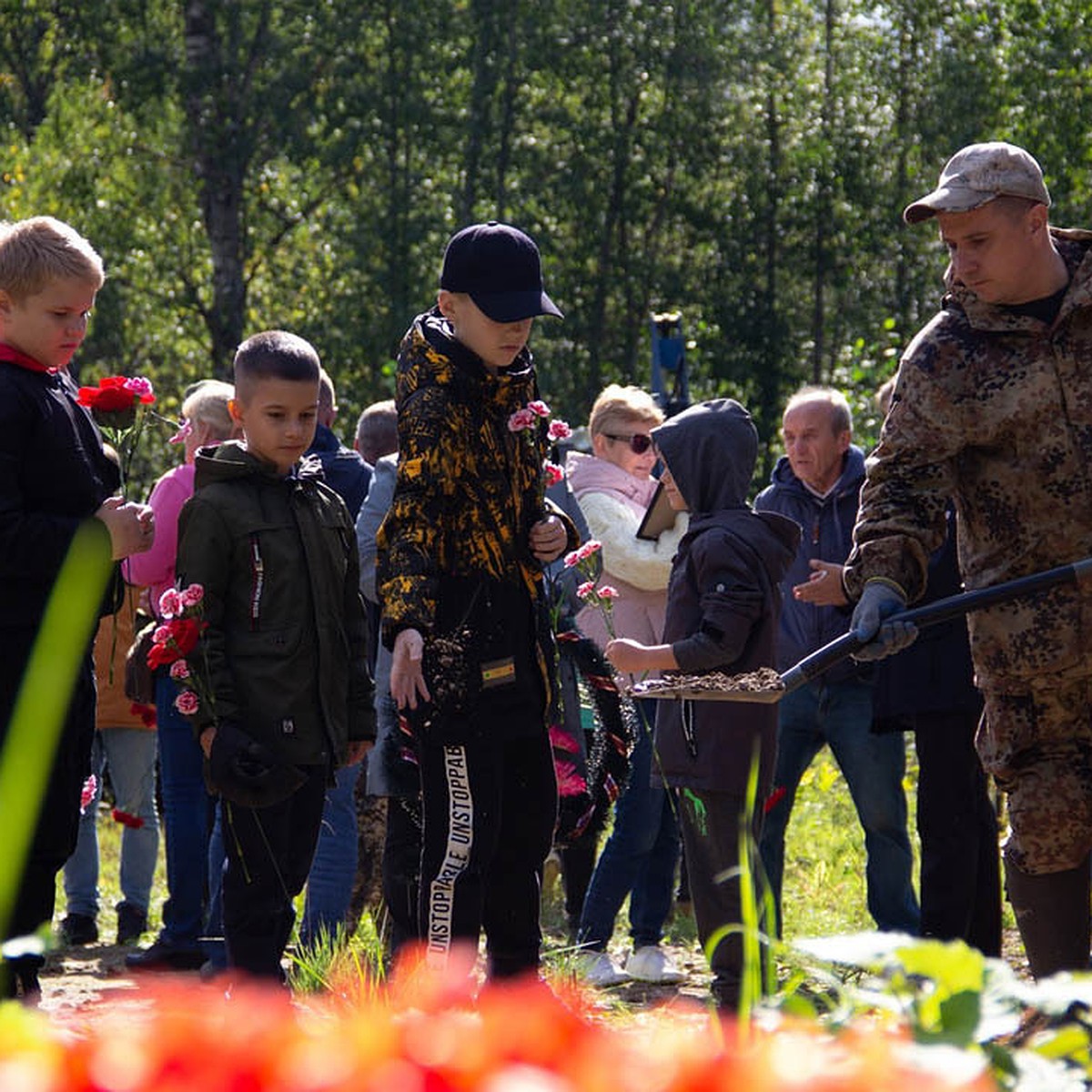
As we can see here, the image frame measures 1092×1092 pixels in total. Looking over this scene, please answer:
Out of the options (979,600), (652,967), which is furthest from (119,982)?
(979,600)

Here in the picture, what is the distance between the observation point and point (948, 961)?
159 centimetres

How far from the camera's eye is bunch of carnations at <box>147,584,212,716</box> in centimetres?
476

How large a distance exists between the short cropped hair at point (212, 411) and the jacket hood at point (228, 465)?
169 cm

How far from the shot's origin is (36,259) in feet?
13.6

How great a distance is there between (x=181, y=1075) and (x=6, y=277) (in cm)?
319

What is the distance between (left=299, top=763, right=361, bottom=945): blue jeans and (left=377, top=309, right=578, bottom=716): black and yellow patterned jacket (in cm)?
170

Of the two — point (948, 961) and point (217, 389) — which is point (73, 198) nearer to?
point (217, 389)

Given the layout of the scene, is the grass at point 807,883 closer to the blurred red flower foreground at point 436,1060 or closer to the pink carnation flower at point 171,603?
the pink carnation flower at point 171,603

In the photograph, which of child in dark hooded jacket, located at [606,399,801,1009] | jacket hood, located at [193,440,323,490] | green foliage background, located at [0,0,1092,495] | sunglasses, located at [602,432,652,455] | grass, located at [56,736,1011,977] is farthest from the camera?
green foliage background, located at [0,0,1092,495]

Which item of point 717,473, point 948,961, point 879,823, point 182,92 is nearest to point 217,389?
point 717,473

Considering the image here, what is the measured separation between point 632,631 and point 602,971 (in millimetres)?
1203

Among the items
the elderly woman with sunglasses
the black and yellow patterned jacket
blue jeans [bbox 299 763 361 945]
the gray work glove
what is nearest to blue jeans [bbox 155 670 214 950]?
blue jeans [bbox 299 763 361 945]

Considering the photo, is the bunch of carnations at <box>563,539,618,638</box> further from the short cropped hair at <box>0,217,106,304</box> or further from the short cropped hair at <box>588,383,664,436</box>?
the short cropped hair at <box>0,217,106,304</box>

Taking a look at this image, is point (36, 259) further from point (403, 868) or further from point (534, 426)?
point (403, 868)
